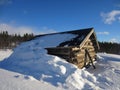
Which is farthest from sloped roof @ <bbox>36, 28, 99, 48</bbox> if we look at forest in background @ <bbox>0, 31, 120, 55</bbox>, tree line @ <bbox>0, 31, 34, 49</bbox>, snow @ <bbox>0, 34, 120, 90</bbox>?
tree line @ <bbox>0, 31, 34, 49</bbox>

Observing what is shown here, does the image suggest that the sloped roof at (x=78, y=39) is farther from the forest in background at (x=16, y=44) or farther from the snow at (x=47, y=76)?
the forest in background at (x=16, y=44)

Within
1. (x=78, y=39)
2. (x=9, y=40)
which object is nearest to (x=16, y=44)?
(x=9, y=40)

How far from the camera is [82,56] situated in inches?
745

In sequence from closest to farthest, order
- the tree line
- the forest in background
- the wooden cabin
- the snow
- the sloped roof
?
the snow
the wooden cabin
the sloped roof
the forest in background
the tree line

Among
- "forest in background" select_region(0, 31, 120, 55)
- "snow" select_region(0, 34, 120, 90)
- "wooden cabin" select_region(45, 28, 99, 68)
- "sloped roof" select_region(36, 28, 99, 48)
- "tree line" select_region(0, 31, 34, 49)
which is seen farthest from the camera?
"tree line" select_region(0, 31, 34, 49)

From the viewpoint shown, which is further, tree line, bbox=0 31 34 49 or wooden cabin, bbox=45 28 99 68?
tree line, bbox=0 31 34 49

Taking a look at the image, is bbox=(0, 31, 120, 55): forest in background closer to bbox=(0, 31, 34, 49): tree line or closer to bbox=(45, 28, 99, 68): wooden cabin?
bbox=(0, 31, 34, 49): tree line

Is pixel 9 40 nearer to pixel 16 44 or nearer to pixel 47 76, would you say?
pixel 16 44

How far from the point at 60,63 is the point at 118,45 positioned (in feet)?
221

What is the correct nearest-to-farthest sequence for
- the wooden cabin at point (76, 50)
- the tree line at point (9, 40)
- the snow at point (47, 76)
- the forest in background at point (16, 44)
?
the snow at point (47, 76), the wooden cabin at point (76, 50), the forest in background at point (16, 44), the tree line at point (9, 40)

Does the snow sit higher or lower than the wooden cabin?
lower

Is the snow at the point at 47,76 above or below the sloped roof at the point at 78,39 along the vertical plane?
below

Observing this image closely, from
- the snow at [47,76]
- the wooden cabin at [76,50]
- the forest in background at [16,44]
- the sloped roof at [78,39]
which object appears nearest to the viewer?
the snow at [47,76]

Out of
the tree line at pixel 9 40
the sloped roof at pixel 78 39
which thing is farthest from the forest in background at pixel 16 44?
the sloped roof at pixel 78 39
